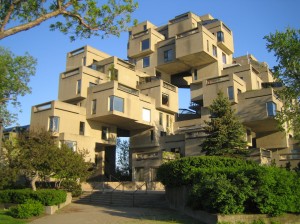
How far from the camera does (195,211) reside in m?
17.1

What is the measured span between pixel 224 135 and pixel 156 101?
1748 centimetres

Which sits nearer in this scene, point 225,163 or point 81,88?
point 225,163

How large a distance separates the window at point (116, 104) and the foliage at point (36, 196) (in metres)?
15.5

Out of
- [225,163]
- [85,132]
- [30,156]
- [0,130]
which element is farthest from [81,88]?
[0,130]

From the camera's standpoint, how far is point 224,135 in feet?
96.0

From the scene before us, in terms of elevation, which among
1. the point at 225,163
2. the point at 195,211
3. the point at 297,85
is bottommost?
the point at 195,211

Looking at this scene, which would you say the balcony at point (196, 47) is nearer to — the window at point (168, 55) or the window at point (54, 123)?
the window at point (168, 55)

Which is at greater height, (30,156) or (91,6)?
(91,6)

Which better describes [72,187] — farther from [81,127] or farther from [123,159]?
[123,159]

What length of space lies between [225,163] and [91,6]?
13.3 metres

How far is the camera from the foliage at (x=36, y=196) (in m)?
23.3

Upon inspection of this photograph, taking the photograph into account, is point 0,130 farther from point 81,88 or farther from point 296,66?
point 81,88

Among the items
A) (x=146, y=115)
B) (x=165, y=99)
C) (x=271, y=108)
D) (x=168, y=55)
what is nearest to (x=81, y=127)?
(x=146, y=115)

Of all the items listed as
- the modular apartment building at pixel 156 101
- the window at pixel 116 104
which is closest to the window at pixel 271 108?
the modular apartment building at pixel 156 101
